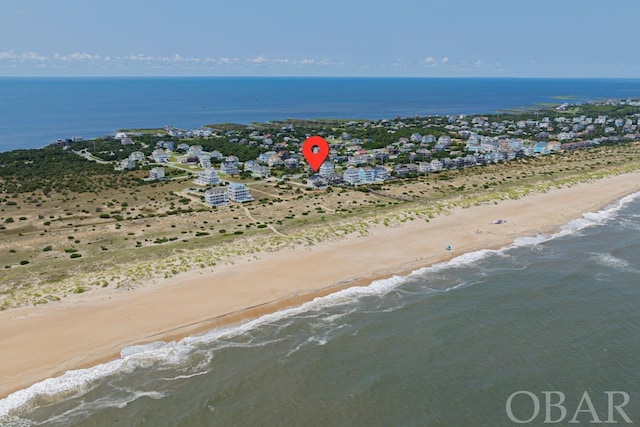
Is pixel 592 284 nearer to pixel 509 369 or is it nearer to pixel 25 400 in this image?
pixel 509 369

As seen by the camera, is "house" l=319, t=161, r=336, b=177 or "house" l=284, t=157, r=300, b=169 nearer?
"house" l=319, t=161, r=336, b=177

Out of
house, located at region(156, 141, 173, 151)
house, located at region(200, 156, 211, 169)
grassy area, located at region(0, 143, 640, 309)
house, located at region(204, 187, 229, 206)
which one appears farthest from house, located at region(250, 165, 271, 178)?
house, located at region(156, 141, 173, 151)

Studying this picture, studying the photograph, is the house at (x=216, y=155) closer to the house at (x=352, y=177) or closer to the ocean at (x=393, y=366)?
the house at (x=352, y=177)

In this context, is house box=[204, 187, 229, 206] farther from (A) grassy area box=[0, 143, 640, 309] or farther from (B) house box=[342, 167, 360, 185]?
(B) house box=[342, 167, 360, 185]

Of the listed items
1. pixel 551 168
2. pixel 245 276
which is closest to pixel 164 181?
pixel 245 276

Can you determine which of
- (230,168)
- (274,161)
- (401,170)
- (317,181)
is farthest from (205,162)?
(401,170)

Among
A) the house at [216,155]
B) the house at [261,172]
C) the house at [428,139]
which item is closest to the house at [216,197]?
the house at [261,172]
